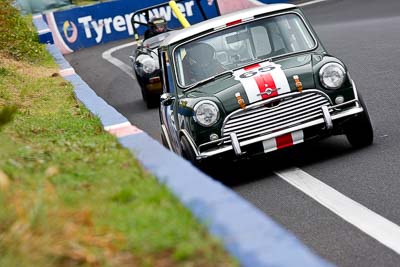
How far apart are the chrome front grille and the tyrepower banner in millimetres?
21566

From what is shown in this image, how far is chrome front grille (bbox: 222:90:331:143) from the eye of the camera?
9.04m

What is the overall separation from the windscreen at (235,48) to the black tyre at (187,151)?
2.43ft

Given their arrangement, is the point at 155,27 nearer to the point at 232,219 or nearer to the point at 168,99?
the point at 168,99

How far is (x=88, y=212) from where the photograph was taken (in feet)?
16.6

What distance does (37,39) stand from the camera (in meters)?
23.8

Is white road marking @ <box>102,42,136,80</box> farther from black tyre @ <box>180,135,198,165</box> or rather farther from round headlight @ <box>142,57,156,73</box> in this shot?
black tyre @ <box>180,135,198,165</box>

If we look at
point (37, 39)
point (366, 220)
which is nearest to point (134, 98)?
point (37, 39)

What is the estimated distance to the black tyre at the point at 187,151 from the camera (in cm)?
913

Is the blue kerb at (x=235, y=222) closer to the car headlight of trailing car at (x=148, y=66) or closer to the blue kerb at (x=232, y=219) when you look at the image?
the blue kerb at (x=232, y=219)

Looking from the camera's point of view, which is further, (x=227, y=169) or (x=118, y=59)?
(x=118, y=59)

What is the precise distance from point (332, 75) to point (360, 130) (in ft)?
1.88

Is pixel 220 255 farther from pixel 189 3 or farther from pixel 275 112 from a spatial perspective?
pixel 189 3

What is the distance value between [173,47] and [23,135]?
5.90 feet

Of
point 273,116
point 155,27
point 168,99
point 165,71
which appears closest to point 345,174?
point 273,116
